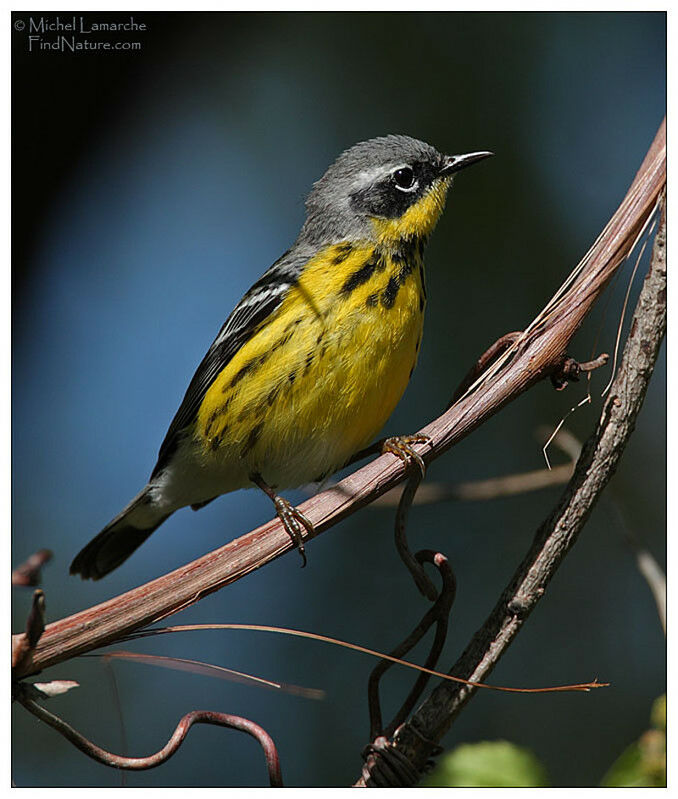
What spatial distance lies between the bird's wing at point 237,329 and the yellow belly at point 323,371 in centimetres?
5

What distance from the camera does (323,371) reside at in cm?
172

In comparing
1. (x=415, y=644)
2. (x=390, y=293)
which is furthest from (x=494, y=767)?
(x=390, y=293)

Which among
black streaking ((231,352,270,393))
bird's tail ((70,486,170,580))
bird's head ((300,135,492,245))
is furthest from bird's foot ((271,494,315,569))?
bird's tail ((70,486,170,580))

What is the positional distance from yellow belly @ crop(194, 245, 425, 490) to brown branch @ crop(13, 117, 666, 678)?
523 mm

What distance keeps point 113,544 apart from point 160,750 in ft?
3.62

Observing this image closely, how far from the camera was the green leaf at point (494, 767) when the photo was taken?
1.10m

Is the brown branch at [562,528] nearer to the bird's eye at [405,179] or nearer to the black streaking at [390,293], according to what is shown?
the black streaking at [390,293]

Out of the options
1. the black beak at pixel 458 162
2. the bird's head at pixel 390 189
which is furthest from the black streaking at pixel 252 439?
the black beak at pixel 458 162

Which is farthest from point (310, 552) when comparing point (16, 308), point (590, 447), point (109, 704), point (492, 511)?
point (590, 447)

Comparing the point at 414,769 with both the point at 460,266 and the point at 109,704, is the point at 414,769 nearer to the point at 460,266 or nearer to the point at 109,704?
the point at 109,704

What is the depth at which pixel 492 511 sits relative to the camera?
2.67 meters

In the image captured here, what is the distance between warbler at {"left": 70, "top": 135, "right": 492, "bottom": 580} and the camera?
174 centimetres

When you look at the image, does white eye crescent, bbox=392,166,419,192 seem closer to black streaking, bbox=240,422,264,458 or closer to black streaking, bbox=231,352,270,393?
black streaking, bbox=231,352,270,393
